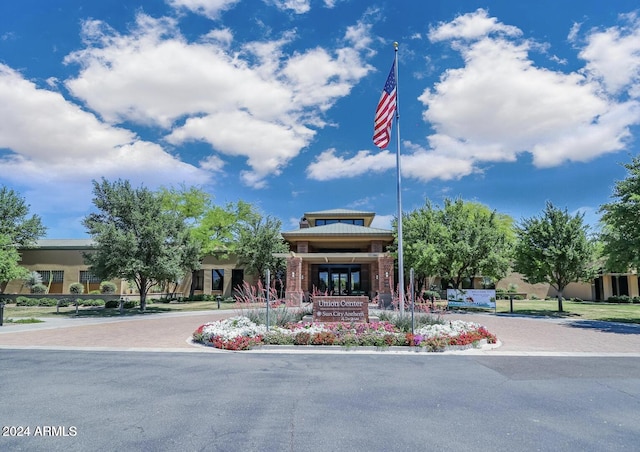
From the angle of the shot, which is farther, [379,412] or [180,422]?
[379,412]

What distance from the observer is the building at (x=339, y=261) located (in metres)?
31.7

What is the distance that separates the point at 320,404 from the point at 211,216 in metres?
36.0

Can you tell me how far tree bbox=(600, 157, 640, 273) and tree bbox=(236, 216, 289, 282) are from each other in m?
24.9

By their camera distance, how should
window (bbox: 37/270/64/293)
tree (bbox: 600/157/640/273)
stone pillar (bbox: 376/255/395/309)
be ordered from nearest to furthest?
tree (bbox: 600/157/640/273)
stone pillar (bbox: 376/255/395/309)
window (bbox: 37/270/64/293)

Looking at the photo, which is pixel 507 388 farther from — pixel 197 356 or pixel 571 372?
pixel 197 356

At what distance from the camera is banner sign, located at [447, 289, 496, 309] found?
25.3 metres

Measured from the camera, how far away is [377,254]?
31016 mm

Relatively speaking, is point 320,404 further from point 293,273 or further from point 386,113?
point 293,273

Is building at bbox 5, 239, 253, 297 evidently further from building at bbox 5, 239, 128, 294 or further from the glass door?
the glass door

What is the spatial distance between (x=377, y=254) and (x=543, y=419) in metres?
25.3

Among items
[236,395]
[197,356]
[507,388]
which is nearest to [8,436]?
[236,395]

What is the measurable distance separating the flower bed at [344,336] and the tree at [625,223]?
1026 centimetres

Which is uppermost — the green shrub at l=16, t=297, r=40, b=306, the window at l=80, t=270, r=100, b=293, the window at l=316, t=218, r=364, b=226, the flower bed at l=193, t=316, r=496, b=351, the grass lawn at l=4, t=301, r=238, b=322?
the window at l=316, t=218, r=364, b=226

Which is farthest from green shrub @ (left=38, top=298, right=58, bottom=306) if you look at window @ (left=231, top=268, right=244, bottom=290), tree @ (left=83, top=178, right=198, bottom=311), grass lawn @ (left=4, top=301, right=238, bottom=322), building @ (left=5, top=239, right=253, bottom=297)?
window @ (left=231, top=268, right=244, bottom=290)
